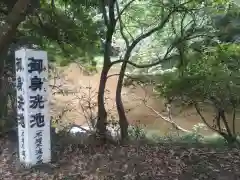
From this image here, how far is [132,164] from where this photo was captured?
4.75 meters

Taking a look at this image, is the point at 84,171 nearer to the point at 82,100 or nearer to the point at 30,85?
the point at 30,85

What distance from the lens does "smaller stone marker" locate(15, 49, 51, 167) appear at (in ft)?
15.4

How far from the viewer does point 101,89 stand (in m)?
5.71

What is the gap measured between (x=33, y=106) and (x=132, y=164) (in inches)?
58.6

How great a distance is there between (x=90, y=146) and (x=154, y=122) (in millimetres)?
5636

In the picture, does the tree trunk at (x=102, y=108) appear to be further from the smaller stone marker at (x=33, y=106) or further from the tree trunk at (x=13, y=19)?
the tree trunk at (x=13, y=19)

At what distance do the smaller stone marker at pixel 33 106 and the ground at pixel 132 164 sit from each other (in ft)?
0.71

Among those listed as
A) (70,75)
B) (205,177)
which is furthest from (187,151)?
(70,75)

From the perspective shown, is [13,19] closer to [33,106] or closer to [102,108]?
[33,106]

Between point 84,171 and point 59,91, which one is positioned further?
point 59,91

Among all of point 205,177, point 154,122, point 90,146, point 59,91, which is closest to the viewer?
point 205,177

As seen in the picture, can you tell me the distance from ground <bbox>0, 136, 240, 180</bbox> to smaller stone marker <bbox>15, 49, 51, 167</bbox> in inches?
8.5

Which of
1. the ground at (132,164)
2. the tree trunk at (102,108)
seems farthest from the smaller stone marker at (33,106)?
the tree trunk at (102,108)

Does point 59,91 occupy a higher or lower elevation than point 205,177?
higher
